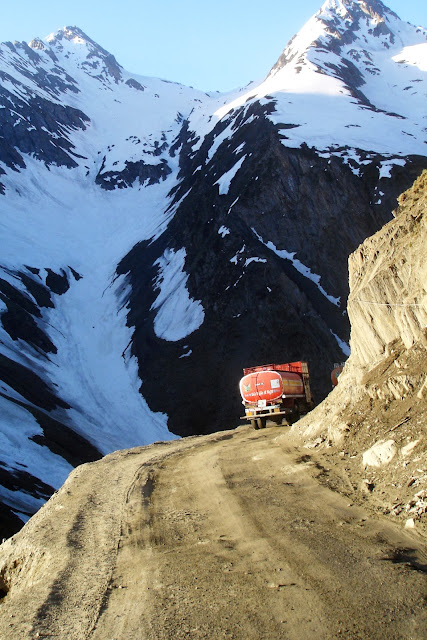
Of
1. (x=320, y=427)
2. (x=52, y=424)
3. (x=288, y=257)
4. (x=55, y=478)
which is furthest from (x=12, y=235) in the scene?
(x=320, y=427)

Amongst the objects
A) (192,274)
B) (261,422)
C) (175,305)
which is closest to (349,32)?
(192,274)

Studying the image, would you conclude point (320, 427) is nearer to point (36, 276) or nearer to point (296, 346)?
point (296, 346)

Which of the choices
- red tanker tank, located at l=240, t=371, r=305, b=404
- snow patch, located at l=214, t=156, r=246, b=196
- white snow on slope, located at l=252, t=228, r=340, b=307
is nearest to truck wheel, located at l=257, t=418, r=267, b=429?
red tanker tank, located at l=240, t=371, r=305, b=404

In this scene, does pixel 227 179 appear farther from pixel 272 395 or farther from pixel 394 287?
pixel 394 287

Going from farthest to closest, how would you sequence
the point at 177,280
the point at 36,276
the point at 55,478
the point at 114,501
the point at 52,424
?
the point at 36,276
the point at 177,280
the point at 52,424
the point at 55,478
the point at 114,501

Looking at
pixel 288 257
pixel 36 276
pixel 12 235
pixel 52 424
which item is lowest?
pixel 52 424

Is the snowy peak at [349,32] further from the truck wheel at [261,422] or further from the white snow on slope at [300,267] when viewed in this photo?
the truck wheel at [261,422]
